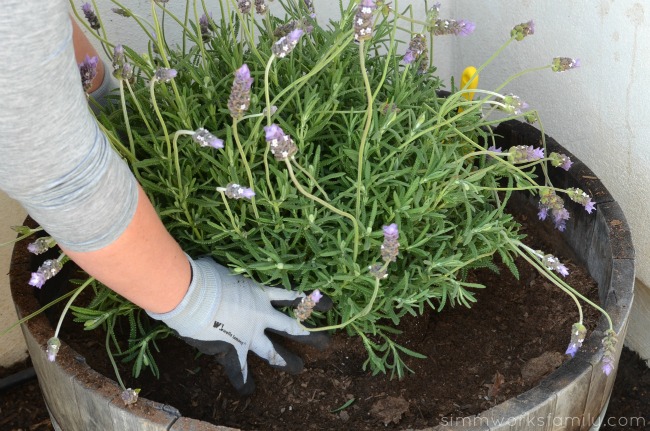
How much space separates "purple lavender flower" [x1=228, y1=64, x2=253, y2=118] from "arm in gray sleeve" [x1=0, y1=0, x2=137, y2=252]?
138mm

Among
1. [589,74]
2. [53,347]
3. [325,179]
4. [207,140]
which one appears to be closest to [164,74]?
[207,140]

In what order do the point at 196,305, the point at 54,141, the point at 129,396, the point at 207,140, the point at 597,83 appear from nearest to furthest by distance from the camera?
the point at 54,141
the point at 207,140
the point at 129,396
the point at 196,305
the point at 597,83

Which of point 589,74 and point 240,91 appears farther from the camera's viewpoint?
point 589,74

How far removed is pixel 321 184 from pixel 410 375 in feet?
1.08

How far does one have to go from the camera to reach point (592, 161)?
152 cm

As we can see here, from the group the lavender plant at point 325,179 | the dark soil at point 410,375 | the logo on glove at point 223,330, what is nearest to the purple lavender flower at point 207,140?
the lavender plant at point 325,179

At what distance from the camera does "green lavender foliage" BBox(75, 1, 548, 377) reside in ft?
3.42

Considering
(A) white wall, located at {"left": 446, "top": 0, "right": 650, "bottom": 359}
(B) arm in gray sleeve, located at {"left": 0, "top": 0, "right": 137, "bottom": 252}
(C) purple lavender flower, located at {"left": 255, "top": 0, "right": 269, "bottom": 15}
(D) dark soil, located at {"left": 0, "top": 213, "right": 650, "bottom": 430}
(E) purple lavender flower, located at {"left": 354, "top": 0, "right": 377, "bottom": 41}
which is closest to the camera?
(B) arm in gray sleeve, located at {"left": 0, "top": 0, "right": 137, "bottom": 252}

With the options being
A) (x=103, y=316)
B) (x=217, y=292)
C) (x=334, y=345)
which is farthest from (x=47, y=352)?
(x=334, y=345)

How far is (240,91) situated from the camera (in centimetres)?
80

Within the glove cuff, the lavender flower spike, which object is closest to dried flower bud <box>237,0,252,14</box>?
the lavender flower spike

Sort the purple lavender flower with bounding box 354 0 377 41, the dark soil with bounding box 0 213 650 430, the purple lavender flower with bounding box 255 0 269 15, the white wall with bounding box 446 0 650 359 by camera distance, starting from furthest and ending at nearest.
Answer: the white wall with bounding box 446 0 650 359
the dark soil with bounding box 0 213 650 430
the purple lavender flower with bounding box 255 0 269 15
the purple lavender flower with bounding box 354 0 377 41

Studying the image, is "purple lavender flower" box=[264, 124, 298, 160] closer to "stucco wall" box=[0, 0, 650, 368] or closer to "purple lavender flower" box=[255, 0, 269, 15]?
"purple lavender flower" box=[255, 0, 269, 15]

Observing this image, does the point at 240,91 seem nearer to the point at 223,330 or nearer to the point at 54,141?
the point at 54,141
